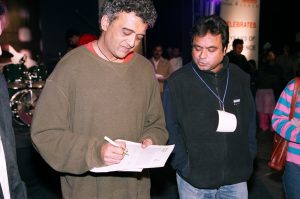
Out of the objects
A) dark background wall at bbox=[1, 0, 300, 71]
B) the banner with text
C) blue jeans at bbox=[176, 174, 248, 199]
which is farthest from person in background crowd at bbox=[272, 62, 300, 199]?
the banner with text

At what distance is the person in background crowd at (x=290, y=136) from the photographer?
3053 mm

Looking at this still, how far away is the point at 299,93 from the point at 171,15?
10237mm

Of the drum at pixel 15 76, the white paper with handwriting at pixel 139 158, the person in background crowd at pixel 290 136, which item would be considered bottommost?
the drum at pixel 15 76

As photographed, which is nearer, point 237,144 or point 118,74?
point 118,74

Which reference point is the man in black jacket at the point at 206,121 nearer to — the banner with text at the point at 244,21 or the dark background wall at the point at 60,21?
the dark background wall at the point at 60,21

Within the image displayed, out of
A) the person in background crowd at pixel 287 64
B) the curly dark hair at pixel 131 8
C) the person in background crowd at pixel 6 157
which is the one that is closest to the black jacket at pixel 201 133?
the curly dark hair at pixel 131 8

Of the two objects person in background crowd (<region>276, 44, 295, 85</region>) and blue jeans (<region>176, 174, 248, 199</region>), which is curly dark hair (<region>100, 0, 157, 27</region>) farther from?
person in background crowd (<region>276, 44, 295, 85</region>)

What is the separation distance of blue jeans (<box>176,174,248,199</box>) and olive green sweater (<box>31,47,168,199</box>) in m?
0.58

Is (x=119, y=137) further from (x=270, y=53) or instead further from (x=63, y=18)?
(x=63, y=18)

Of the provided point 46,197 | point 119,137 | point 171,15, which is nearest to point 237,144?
point 119,137

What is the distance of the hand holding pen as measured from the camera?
200cm

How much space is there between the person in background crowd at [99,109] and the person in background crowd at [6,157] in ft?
0.41

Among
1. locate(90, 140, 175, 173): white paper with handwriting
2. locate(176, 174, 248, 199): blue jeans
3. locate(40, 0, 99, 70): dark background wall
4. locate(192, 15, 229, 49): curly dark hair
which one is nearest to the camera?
locate(90, 140, 175, 173): white paper with handwriting

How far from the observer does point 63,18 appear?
10.4 meters
